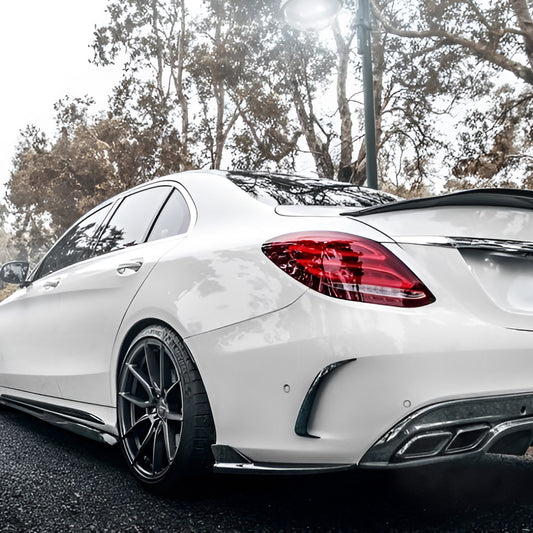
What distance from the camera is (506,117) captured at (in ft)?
55.8

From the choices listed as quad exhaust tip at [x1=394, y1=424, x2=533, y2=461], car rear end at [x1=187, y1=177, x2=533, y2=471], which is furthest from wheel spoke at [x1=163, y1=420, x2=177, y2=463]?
quad exhaust tip at [x1=394, y1=424, x2=533, y2=461]

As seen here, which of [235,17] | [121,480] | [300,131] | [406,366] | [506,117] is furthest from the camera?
[300,131]

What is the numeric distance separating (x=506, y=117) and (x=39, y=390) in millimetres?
15437

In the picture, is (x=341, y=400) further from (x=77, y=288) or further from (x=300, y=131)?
(x=300, y=131)

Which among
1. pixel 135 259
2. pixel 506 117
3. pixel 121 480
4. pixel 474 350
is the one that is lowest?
pixel 121 480

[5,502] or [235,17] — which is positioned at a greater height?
[235,17]

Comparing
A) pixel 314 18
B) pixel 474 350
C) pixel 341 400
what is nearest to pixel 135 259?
pixel 341 400

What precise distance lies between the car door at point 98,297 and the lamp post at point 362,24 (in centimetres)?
406

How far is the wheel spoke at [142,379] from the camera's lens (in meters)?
2.97

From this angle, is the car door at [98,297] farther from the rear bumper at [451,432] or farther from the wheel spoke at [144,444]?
the rear bumper at [451,432]

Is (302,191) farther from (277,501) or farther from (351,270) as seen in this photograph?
(277,501)

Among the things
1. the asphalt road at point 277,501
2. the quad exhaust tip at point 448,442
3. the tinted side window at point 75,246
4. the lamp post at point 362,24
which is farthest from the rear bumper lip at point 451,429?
the lamp post at point 362,24

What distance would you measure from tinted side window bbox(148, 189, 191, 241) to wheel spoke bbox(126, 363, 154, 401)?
0.64m

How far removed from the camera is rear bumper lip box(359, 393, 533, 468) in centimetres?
213
